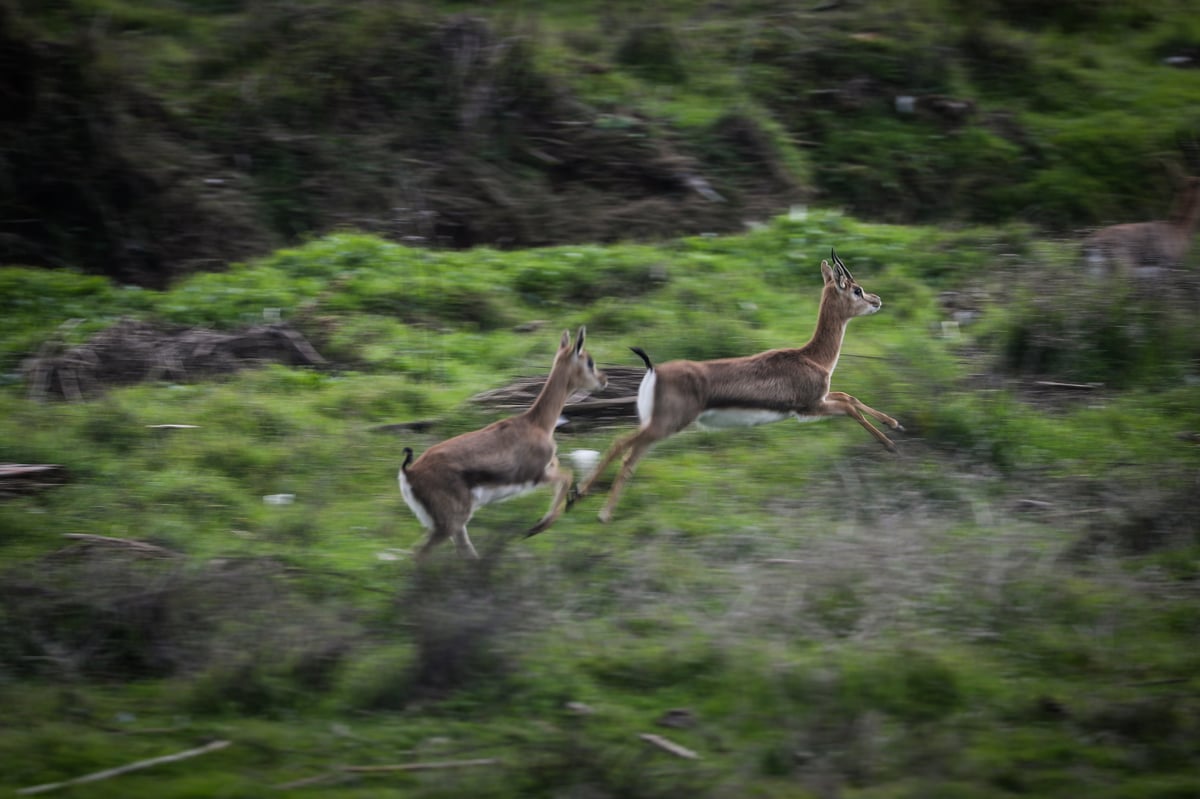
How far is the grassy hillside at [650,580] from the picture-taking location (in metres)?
5.04

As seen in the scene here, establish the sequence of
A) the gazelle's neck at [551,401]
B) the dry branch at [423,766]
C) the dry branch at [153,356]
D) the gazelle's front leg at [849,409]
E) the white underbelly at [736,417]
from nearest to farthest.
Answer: the dry branch at [423,766]
the gazelle's neck at [551,401]
the white underbelly at [736,417]
the gazelle's front leg at [849,409]
the dry branch at [153,356]

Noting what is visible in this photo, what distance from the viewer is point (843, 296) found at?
8.86 m

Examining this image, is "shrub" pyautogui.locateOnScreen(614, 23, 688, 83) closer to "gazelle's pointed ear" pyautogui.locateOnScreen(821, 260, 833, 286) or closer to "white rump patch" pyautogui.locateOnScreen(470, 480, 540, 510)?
"gazelle's pointed ear" pyautogui.locateOnScreen(821, 260, 833, 286)

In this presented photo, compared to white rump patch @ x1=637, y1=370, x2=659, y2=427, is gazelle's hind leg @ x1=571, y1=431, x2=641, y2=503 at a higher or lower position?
lower

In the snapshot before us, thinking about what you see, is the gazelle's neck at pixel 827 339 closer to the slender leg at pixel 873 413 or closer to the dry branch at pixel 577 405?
the slender leg at pixel 873 413

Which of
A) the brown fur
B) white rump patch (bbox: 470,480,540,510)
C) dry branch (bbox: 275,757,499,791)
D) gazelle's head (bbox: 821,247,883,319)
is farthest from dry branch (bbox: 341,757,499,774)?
the brown fur

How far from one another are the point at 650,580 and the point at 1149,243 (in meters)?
6.62

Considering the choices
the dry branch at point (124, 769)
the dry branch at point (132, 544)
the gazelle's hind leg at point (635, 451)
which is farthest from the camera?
the gazelle's hind leg at point (635, 451)

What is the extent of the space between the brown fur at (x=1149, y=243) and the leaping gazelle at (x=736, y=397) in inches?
129

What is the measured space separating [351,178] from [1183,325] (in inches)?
332

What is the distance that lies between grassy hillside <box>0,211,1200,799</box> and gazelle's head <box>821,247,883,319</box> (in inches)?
22.2

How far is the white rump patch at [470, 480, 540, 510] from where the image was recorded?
681 cm

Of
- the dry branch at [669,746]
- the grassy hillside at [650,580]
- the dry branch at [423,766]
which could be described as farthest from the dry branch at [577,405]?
the dry branch at [423,766]

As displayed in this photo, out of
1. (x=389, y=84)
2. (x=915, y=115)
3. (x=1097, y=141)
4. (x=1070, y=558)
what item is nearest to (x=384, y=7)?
(x=389, y=84)
